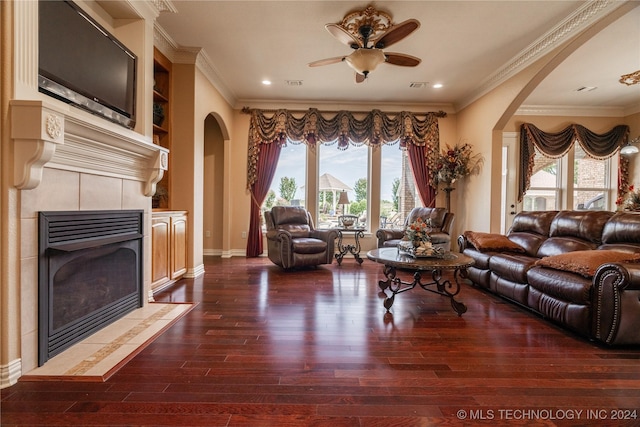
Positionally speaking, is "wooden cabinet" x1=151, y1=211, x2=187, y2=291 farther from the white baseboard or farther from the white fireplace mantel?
the white baseboard

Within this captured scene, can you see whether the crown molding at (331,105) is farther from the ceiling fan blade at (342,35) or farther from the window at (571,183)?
the ceiling fan blade at (342,35)

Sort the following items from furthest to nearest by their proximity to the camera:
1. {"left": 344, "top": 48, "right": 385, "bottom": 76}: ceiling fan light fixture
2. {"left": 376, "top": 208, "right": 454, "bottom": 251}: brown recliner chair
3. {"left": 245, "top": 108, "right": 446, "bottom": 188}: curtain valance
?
{"left": 245, "top": 108, "right": 446, "bottom": 188}: curtain valance → {"left": 376, "top": 208, "right": 454, "bottom": 251}: brown recliner chair → {"left": 344, "top": 48, "right": 385, "bottom": 76}: ceiling fan light fixture

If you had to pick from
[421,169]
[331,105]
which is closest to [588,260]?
[421,169]

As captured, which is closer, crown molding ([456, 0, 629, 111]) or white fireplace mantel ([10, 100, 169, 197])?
white fireplace mantel ([10, 100, 169, 197])

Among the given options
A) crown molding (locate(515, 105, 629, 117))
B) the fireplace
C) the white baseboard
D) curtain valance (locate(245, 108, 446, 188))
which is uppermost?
crown molding (locate(515, 105, 629, 117))

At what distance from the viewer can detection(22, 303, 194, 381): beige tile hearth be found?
174 centimetres

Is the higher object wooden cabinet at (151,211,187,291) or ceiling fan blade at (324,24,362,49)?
ceiling fan blade at (324,24,362,49)

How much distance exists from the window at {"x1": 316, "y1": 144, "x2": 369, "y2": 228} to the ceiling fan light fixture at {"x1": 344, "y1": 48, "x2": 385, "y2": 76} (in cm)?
290

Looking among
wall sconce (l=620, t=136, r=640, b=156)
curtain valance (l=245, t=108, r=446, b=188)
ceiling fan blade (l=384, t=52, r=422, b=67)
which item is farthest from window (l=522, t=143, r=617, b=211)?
ceiling fan blade (l=384, t=52, r=422, b=67)

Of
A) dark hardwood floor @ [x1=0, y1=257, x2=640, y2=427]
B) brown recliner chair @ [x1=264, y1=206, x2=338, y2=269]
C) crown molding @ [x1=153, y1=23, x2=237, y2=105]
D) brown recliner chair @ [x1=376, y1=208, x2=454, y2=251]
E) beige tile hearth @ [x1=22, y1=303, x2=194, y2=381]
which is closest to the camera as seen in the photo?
dark hardwood floor @ [x1=0, y1=257, x2=640, y2=427]

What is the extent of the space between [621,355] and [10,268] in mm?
3846

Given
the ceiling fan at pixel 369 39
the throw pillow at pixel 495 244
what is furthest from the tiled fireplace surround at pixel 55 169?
the throw pillow at pixel 495 244

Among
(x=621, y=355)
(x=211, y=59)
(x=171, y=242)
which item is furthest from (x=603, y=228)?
(x=211, y=59)

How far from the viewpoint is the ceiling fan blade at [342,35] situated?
2.65m
